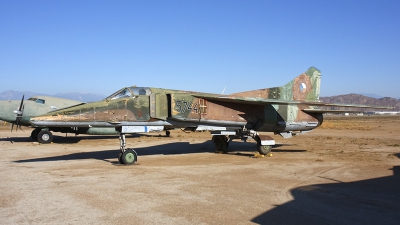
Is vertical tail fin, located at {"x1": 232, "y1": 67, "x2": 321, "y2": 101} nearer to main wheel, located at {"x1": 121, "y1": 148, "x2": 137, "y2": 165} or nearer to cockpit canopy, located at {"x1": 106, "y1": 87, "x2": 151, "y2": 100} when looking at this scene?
cockpit canopy, located at {"x1": 106, "y1": 87, "x2": 151, "y2": 100}

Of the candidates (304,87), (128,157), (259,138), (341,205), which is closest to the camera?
(341,205)

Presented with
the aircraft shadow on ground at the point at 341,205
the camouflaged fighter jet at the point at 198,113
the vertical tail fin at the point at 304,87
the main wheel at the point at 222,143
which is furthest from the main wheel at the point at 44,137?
the aircraft shadow on ground at the point at 341,205

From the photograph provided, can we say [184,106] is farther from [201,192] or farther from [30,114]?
[30,114]

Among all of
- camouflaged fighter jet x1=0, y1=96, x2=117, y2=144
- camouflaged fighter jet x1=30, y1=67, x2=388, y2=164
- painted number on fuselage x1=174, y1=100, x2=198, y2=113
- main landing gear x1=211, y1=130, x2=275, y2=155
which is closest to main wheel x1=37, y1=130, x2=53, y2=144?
camouflaged fighter jet x1=0, y1=96, x2=117, y2=144

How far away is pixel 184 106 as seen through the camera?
13625 mm

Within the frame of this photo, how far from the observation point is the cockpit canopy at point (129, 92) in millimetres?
13053

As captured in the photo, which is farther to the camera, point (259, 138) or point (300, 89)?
point (300, 89)

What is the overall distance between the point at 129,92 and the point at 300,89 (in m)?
8.71

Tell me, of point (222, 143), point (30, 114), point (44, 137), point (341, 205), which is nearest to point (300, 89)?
point (222, 143)

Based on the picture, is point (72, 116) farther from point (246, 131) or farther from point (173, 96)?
point (246, 131)

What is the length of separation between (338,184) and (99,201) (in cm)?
603

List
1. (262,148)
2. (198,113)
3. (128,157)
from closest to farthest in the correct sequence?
(128,157) < (198,113) < (262,148)

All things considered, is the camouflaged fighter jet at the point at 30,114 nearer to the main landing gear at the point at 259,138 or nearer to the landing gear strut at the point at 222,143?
the landing gear strut at the point at 222,143

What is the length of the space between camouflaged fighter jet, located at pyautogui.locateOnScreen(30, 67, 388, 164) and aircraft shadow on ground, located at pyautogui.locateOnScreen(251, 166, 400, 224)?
18.8 ft
